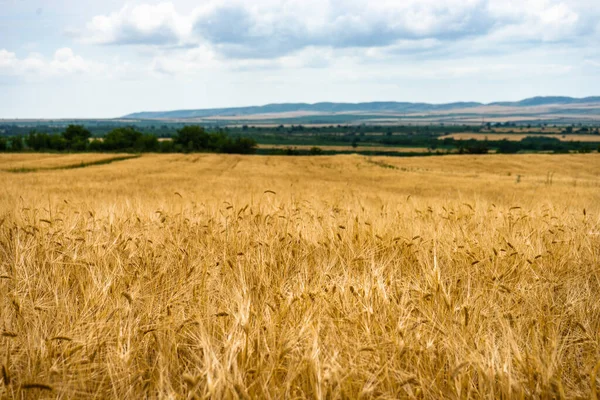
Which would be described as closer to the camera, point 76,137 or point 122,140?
point 122,140

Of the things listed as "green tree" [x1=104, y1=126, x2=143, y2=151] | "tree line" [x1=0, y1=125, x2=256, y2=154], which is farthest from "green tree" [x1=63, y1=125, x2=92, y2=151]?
"green tree" [x1=104, y1=126, x2=143, y2=151]

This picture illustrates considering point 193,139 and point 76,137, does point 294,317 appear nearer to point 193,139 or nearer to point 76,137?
point 193,139

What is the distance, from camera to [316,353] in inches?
65.7

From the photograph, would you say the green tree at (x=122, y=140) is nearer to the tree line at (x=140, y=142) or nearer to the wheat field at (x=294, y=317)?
the tree line at (x=140, y=142)

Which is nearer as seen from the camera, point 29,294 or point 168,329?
point 168,329

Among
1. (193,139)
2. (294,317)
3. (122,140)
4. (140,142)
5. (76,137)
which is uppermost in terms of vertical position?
(294,317)

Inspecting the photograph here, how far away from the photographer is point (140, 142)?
99688mm

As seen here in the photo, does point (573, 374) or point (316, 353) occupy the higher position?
point (316, 353)

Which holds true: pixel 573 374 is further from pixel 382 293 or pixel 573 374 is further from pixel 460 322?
pixel 382 293

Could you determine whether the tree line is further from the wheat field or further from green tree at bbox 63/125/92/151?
the wheat field

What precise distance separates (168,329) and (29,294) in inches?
42.6

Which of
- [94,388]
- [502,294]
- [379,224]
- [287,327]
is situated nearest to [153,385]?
[94,388]

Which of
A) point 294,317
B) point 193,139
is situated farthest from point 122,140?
point 294,317

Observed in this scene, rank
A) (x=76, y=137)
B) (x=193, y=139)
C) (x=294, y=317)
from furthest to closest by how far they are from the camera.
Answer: (x=193, y=139), (x=76, y=137), (x=294, y=317)
